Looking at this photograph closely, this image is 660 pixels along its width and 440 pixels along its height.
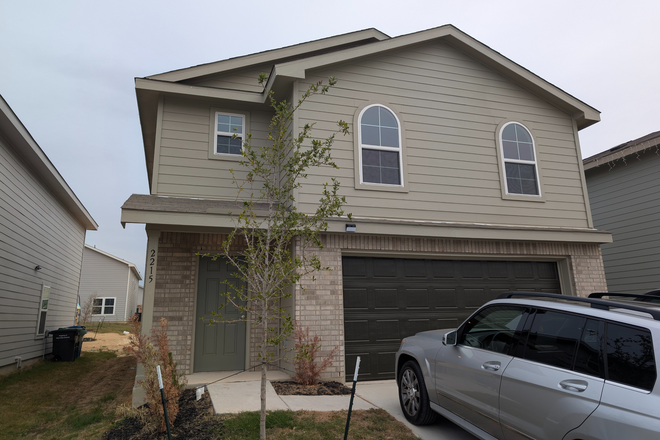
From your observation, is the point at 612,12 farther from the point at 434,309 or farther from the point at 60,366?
the point at 60,366

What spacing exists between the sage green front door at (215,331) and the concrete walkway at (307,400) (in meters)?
0.62

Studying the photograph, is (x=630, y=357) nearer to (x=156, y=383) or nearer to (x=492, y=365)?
(x=492, y=365)

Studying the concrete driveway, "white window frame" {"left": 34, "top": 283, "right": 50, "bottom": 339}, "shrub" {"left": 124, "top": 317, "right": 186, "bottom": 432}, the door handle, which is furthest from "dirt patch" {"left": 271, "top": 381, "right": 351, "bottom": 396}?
"white window frame" {"left": 34, "top": 283, "right": 50, "bottom": 339}

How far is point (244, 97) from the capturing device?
9.17 metres

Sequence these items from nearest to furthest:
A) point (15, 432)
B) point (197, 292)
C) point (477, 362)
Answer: point (477, 362)
point (15, 432)
point (197, 292)

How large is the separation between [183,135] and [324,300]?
4.53 m

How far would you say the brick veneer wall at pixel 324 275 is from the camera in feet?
25.0

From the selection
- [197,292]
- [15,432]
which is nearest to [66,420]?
[15,432]

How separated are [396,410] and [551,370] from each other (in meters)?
3.04

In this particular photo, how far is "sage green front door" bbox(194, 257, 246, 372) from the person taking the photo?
27.4ft

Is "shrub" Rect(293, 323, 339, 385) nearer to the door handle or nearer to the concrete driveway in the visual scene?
the concrete driveway

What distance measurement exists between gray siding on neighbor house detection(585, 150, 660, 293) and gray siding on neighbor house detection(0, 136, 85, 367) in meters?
15.6

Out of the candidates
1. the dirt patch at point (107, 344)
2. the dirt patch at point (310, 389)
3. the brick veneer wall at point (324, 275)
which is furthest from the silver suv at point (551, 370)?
the dirt patch at point (107, 344)

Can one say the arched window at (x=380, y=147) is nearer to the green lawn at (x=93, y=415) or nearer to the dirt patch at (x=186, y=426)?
the green lawn at (x=93, y=415)
